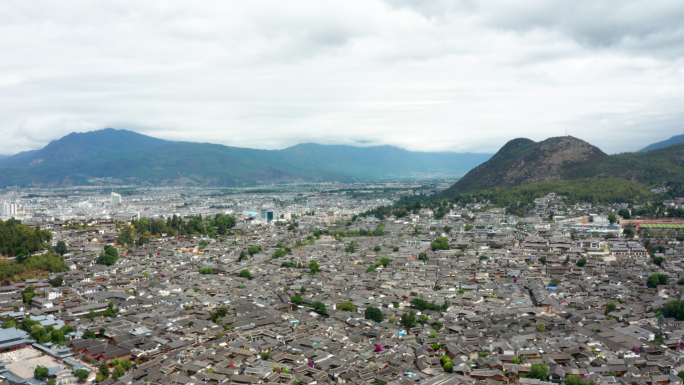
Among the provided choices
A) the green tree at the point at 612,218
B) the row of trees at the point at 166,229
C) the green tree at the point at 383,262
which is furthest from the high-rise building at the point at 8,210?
the green tree at the point at 612,218

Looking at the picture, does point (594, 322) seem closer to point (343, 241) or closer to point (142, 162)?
point (343, 241)

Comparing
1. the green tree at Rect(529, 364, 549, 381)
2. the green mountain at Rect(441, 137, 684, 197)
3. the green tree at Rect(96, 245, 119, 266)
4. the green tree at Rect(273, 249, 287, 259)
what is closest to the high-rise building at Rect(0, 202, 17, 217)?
the green tree at Rect(96, 245, 119, 266)

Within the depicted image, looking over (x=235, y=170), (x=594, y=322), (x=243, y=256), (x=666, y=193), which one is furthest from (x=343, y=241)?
(x=235, y=170)

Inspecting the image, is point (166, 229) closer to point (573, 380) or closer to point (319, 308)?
point (319, 308)

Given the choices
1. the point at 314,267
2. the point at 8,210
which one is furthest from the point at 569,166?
the point at 8,210

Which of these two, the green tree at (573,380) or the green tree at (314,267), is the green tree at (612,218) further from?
the green tree at (573,380)

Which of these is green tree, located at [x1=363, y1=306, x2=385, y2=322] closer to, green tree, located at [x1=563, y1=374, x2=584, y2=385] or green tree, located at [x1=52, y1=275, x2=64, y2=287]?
green tree, located at [x1=563, y1=374, x2=584, y2=385]
